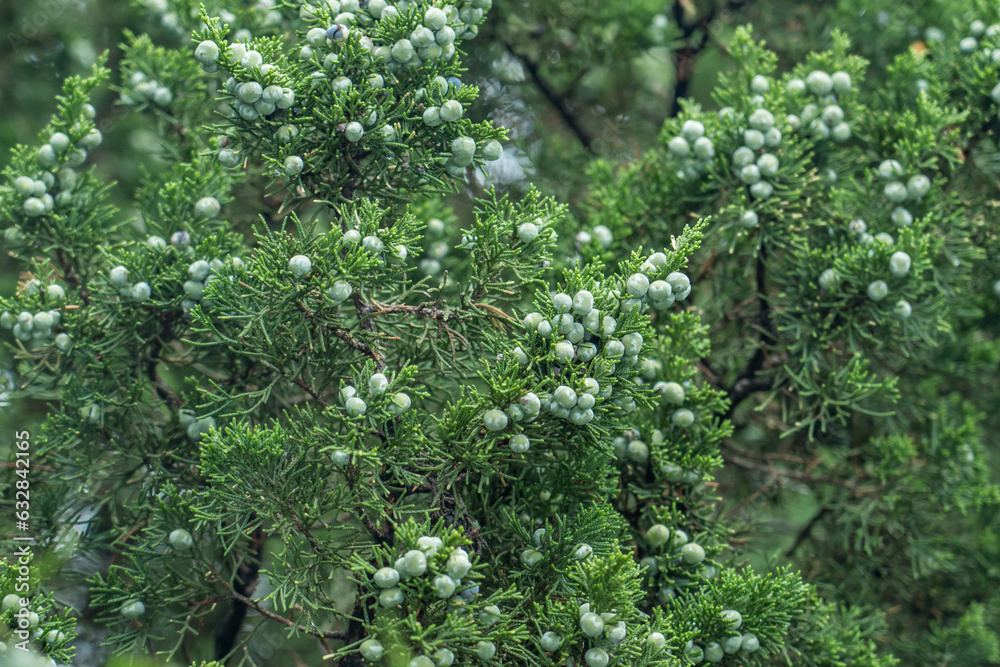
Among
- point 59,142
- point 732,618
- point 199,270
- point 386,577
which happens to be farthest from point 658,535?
point 59,142

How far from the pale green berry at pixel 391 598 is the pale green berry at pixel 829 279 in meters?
0.93

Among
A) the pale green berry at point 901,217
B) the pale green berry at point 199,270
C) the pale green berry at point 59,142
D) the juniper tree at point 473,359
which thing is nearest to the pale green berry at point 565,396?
the juniper tree at point 473,359

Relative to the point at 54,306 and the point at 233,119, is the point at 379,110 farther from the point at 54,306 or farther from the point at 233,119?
the point at 54,306

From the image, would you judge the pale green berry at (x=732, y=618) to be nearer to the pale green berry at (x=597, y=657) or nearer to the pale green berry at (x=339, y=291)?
the pale green berry at (x=597, y=657)

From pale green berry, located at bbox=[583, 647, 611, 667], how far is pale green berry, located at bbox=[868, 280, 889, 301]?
779 millimetres

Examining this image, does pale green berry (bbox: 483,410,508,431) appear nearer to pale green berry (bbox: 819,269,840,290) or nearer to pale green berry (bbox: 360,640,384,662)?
pale green berry (bbox: 360,640,384,662)

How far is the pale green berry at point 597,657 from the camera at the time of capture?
919 millimetres

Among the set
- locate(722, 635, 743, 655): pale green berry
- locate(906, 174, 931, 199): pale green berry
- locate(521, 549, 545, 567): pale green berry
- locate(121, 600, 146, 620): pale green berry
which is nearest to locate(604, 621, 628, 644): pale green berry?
locate(521, 549, 545, 567): pale green berry

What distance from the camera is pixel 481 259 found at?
1.06 meters

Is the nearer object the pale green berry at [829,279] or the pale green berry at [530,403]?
the pale green berry at [530,403]

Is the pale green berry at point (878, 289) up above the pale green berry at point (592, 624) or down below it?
above

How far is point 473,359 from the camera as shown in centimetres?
Answer: 108

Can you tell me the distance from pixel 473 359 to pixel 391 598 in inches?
14.3

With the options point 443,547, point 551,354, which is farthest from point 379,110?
point 443,547
